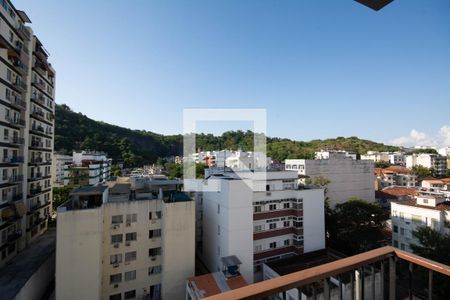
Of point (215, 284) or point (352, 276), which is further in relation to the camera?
point (215, 284)

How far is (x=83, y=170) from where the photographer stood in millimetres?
32344

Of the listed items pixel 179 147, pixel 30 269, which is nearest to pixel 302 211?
pixel 30 269

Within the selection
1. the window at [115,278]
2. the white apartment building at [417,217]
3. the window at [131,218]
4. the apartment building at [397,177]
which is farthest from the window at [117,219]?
the apartment building at [397,177]

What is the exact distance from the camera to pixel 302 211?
14953mm

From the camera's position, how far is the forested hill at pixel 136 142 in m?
45.0

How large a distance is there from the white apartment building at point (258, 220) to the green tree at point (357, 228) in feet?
11.0

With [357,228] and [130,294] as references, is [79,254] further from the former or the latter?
[357,228]

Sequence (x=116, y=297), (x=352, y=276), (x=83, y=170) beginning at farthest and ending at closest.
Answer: (x=83, y=170), (x=116, y=297), (x=352, y=276)

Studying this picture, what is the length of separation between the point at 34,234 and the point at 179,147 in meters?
54.8

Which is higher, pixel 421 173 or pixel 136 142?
pixel 136 142

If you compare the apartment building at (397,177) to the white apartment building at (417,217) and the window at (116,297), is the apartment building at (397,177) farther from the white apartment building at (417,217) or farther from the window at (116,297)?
the window at (116,297)

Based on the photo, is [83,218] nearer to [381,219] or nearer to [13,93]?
[13,93]

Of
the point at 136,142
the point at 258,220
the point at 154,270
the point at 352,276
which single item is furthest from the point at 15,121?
the point at 136,142

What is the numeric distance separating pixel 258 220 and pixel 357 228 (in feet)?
26.8
